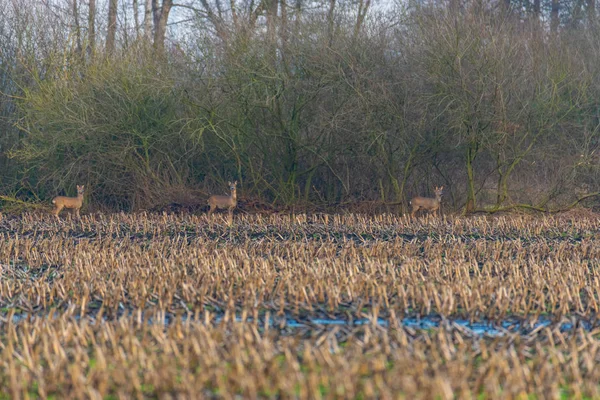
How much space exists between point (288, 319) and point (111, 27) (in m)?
18.9

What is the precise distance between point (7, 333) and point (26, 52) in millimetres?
18774

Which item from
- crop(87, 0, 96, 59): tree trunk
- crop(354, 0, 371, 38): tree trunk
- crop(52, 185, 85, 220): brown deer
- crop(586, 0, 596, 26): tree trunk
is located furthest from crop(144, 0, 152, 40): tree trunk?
crop(586, 0, 596, 26): tree trunk

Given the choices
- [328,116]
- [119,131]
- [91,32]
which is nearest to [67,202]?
[119,131]

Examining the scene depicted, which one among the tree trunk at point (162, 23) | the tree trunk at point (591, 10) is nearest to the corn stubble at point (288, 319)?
the tree trunk at point (162, 23)

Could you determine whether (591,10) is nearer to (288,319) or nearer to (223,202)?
(223,202)

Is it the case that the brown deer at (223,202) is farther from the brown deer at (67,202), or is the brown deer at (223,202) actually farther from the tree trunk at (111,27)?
the tree trunk at (111,27)

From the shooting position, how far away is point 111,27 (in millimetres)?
24922

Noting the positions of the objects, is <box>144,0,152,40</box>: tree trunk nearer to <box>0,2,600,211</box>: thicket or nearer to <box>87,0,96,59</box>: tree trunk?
<box>87,0,96,59</box>: tree trunk

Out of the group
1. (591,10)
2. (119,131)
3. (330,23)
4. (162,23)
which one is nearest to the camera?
(330,23)

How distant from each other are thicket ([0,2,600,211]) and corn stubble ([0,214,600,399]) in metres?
5.14

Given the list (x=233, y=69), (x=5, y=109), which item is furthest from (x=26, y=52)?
(x=233, y=69)

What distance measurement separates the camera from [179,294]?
884 cm

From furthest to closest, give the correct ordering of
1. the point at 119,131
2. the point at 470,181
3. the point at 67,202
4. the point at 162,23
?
the point at 162,23
the point at 119,131
the point at 67,202
the point at 470,181

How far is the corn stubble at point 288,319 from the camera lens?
5.21 metres
